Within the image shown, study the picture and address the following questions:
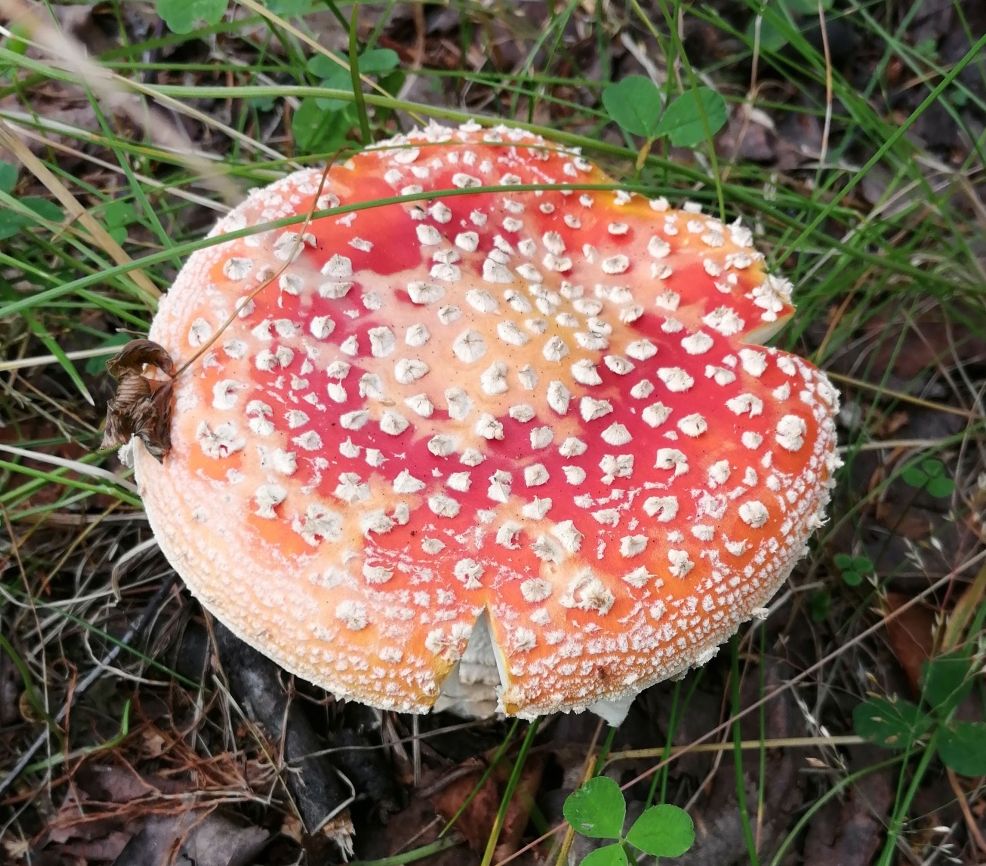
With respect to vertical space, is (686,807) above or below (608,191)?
below

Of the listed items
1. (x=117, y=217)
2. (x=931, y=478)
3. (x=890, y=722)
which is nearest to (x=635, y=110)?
(x=931, y=478)

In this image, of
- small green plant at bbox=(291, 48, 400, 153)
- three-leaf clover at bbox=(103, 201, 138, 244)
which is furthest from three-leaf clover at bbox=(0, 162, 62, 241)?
small green plant at bbox=(291, 48, 400, 153)

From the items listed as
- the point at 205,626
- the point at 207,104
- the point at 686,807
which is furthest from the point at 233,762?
the point at 207,104

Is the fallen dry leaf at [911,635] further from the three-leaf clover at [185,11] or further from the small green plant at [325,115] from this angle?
the three-leaf clover at [185,11]

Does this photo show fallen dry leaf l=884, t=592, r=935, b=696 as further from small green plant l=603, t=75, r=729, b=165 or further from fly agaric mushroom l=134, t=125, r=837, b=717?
small green plant l=603, t=75, r=729, b=165

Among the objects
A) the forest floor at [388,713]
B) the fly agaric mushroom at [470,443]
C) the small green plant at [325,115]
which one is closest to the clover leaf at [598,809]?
the forest floor at [388,713]

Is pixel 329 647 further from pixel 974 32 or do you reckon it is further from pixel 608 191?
pixel 974 32
